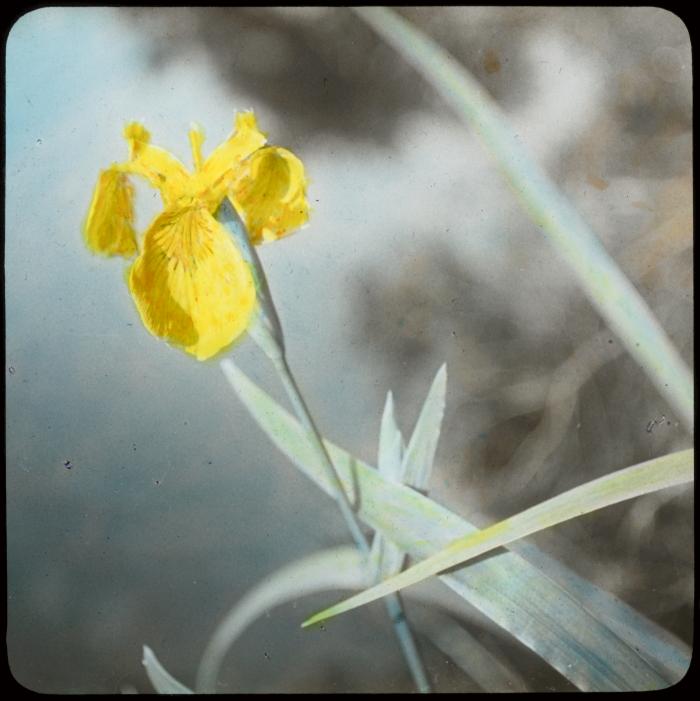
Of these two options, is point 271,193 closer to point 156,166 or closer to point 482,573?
point 156,166

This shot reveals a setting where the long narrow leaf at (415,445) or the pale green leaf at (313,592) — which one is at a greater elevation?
the long narrow leaf at (415,445)

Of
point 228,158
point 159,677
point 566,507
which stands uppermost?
point 228,158

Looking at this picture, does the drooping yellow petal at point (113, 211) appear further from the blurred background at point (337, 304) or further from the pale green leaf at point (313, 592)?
the pale green leaf at point (313, 592)

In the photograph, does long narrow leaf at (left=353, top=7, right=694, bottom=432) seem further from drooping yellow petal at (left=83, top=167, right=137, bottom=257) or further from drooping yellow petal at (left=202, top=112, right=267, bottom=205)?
drooping yellow petal at (left=83, top=167, right=137, bottom=257)

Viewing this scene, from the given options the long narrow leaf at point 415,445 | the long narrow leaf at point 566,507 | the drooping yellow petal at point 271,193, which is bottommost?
the long narrow leaf at point 566,507

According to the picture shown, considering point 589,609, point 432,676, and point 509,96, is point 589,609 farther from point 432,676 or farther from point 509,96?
point 509,96

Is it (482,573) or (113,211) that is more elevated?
(113,211)

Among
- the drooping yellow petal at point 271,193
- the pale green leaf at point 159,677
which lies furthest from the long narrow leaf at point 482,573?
the pale green leaf at point 159,677

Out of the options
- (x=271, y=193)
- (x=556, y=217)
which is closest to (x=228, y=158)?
(x=271, y=193)
